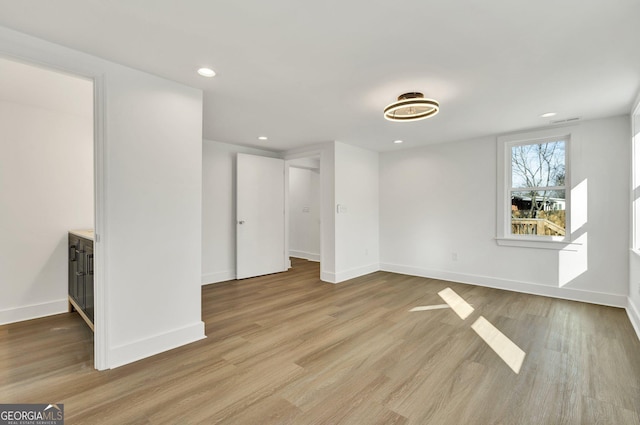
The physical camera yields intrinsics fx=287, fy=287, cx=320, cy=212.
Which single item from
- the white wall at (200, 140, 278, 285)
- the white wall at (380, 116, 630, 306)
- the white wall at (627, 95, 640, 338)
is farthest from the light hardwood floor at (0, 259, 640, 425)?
the white wall at (200, 140, 278, 285)

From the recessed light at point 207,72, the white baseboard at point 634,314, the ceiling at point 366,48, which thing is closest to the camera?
the ceiling at point 366,48

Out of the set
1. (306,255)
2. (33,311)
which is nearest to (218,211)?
(33,311)

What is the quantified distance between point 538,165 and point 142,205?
16.4 ft

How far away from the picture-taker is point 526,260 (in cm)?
414

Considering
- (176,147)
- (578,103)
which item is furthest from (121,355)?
(578,103)

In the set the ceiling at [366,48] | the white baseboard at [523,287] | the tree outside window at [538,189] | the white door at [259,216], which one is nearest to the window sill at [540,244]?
the tree outside window at [538,189]

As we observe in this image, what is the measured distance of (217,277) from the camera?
4734 millimetres

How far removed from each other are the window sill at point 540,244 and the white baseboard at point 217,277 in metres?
4.31

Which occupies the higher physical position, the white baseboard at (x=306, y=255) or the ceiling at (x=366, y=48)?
the ceiling at (x=366, y=48)

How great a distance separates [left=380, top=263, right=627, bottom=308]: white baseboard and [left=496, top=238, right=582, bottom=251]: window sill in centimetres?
54

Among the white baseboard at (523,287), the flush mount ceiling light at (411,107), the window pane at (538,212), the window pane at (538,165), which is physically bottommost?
the white baseboard at (523,287)

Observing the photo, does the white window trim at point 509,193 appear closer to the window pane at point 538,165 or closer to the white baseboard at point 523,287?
the window pane at point 538,165

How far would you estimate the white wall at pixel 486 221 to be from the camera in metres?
3.53

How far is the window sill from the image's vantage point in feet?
12.4
